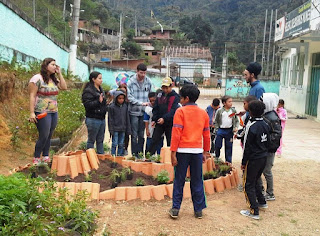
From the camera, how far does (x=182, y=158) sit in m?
3.91

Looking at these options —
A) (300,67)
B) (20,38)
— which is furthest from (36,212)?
(300,67)

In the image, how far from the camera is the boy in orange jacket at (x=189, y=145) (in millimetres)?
3859

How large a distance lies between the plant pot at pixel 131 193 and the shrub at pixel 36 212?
3.05 feet

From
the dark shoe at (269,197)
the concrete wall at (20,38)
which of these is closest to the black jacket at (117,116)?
the dark shoe at (269,197)

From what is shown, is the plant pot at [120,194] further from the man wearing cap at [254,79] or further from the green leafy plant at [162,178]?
the man wearing cap at [254,79]

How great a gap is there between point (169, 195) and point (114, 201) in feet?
2.43

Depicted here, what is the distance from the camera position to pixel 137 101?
241 inches

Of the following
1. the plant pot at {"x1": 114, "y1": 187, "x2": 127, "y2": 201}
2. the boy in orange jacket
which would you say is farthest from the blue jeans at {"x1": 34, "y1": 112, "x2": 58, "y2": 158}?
the boy in orange jacket

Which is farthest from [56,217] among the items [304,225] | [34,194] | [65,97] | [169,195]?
[65,97]

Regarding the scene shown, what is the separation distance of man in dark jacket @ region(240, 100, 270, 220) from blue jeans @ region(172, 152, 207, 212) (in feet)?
1.94

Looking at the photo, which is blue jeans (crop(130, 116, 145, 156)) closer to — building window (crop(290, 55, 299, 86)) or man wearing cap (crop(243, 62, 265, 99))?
man wearing cap (crop(243, 62, 265, 99))

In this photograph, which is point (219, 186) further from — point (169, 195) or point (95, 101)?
point (95, 101)

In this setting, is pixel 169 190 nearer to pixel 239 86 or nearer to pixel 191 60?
pixel 239 86

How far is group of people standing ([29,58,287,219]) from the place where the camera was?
12.9 feet
